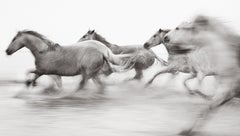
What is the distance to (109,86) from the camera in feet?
49.2

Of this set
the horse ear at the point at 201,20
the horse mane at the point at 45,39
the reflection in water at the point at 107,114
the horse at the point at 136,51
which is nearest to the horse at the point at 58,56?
the horse mane at the point at 45,39

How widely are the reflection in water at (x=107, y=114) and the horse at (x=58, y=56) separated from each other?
472 millimetres

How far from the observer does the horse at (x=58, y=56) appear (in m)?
12.4

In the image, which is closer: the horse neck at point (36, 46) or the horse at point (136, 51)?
the horse neck at point (36, 46)

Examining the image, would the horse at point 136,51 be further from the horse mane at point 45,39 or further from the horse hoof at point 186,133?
the horse hoof at point 186,133

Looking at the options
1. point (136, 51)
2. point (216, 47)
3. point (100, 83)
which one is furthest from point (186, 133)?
point (136, 51)

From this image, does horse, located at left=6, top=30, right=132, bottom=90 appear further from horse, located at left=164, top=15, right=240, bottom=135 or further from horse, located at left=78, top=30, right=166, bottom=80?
horse, located at left=164, top=15, right=240, bottom=135

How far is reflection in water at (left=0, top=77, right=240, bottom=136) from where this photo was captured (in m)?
7.86

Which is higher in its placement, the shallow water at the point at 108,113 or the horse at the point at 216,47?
the horse at the point at 216,47

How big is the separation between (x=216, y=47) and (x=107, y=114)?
118 inches

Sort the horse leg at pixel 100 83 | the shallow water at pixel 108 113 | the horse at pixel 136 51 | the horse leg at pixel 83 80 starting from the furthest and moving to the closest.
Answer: the horse at pixel 136 51 → the horse leg at pixel 100 83 → the horse leg at pixel 83 80 → the shallow water at pixel 108 113

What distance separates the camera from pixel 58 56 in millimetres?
12445

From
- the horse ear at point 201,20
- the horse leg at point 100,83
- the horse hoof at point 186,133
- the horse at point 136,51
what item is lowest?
the horse hoof at point 186,133

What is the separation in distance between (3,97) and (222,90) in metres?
6.37
